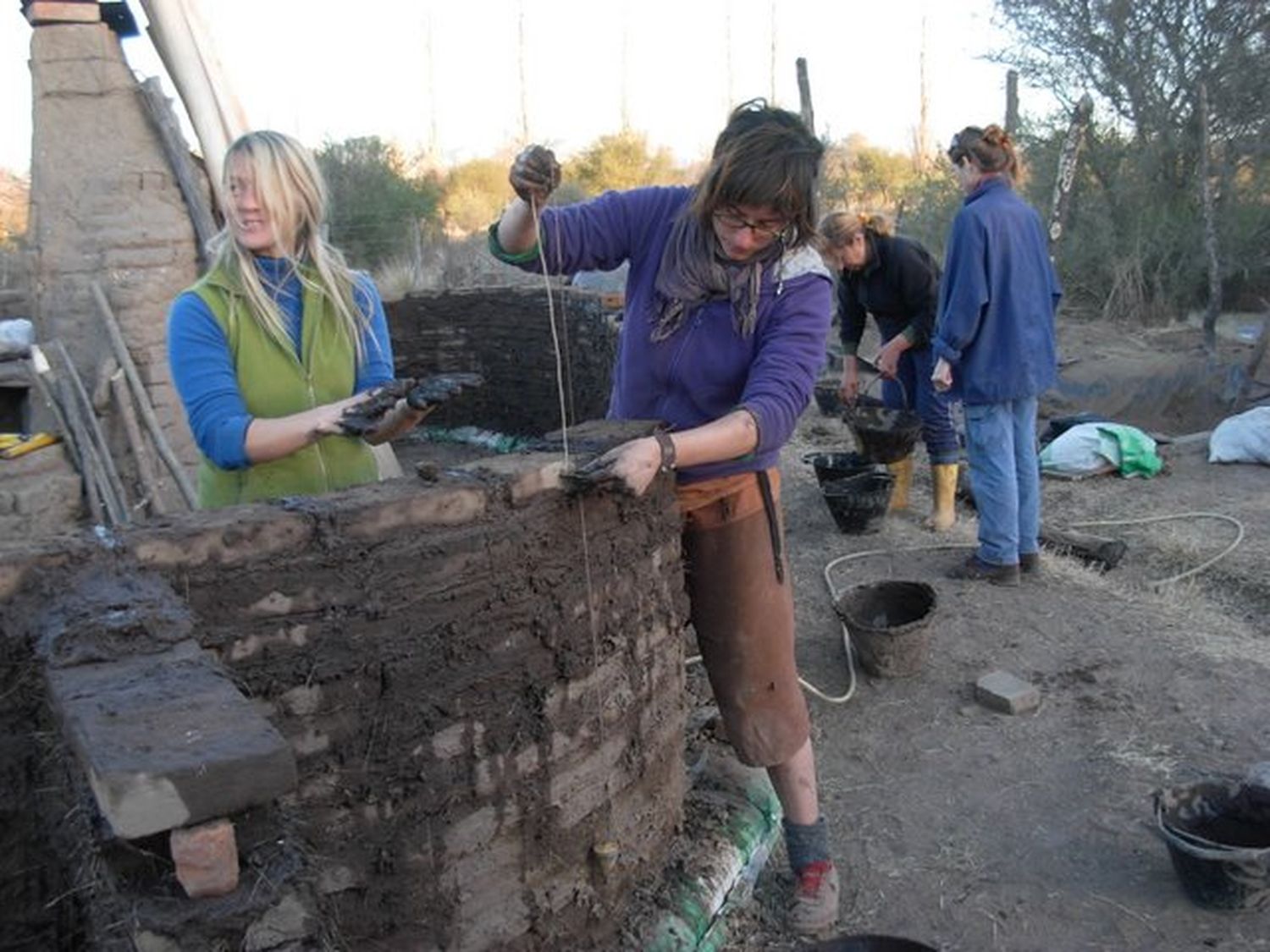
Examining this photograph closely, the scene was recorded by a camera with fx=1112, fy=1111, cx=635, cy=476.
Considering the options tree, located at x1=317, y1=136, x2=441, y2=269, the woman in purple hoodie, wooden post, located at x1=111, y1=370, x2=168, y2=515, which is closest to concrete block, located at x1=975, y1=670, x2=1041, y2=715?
the woman in purple hoodie

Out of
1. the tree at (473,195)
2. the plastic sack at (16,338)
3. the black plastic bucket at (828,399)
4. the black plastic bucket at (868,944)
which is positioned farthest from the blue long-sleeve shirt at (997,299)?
the tree at (473,195)

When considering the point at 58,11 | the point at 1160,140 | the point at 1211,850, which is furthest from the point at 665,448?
the point at 1160,140

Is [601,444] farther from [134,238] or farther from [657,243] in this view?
[134,238]

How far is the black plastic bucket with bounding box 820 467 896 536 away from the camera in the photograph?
664 cm

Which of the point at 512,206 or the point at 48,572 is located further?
the point at 512,206

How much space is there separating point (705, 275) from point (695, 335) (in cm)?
16

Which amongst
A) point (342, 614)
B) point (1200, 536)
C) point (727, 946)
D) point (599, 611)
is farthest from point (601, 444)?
point (1200, 536)

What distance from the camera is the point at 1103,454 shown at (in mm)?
8055

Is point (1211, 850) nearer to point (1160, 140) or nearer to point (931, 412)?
point (931, 412)

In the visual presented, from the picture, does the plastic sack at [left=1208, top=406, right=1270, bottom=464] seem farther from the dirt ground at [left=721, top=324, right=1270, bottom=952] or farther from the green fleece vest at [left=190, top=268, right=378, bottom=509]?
the green fleece vest at [left=190, top=268, right=378, bottom=509]

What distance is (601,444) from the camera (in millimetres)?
2877

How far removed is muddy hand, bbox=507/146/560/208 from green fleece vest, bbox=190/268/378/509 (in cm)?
56

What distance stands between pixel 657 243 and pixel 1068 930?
2443 millimetres

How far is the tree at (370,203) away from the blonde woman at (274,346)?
14.7 metres
